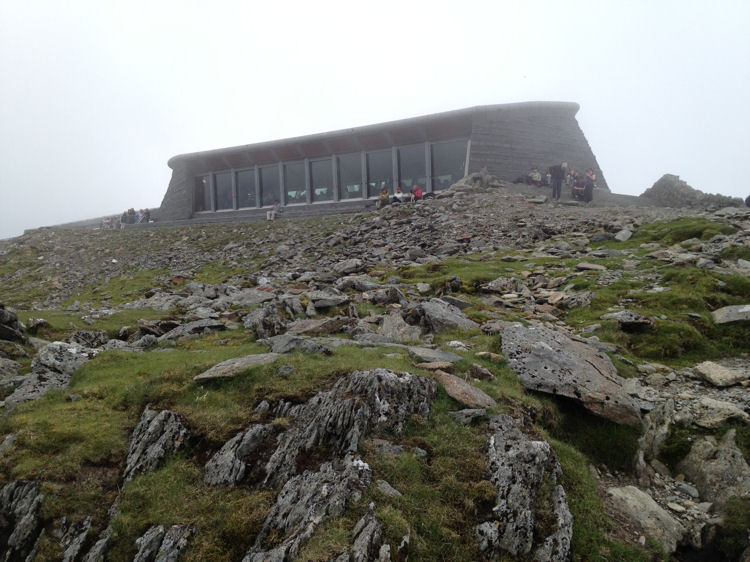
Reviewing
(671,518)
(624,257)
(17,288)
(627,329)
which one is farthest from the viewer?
(17,288)

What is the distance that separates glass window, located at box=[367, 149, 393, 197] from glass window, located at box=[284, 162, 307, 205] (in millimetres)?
8599

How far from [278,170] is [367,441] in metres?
51.8

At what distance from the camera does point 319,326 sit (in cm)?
1398

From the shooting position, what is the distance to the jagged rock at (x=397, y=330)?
43.6 feet

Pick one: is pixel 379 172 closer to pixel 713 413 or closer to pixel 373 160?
pixel 373 160

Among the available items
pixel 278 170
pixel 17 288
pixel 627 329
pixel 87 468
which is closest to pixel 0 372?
pixel 87 468

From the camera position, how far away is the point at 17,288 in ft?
116

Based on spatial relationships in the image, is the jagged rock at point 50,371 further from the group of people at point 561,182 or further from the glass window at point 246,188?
the glass window at point 246,188

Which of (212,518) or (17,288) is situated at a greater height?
(212,518)

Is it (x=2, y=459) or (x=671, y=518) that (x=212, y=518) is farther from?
(x=671, y=518)

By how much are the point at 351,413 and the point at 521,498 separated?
3120 mm

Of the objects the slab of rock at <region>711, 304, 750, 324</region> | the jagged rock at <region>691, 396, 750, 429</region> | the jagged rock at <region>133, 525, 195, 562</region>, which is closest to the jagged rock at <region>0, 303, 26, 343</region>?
the jagged rock at <region>133, 525, 195, 562</region>

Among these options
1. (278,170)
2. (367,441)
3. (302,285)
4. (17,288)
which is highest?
(278,170)

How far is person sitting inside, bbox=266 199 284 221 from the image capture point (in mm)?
47719
